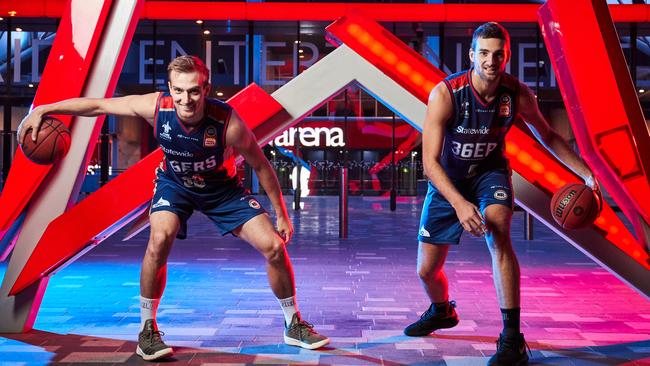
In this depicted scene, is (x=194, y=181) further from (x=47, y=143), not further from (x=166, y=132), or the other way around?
(x=47, y=143)

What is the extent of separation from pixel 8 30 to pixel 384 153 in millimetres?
13882

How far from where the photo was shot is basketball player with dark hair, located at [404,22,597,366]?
346cm

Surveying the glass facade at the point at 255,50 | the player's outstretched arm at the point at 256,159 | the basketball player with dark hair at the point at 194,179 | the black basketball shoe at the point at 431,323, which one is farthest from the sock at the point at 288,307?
the glass facade at the point at 255,50

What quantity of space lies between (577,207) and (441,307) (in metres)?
1.03

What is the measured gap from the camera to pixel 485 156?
12.2 feet

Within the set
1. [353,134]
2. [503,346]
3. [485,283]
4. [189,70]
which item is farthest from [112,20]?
[353,134]

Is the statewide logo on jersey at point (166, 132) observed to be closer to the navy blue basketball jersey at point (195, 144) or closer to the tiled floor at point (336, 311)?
the navy blue basketball jersey at point (195, 144)

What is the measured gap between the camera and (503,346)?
3434mm

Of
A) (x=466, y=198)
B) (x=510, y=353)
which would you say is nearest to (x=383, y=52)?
(x=466, y=198)

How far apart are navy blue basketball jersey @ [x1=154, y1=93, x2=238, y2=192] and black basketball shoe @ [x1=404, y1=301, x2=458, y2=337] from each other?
56.6 inches

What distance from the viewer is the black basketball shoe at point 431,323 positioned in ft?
13.5

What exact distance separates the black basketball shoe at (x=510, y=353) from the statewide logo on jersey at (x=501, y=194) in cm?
68

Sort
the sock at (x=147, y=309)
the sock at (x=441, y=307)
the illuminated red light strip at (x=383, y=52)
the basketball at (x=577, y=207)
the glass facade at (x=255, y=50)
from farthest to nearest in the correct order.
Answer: the glass facade at (x=255, y=50) < the illuminated red light strip at (x=383, y=52) < the sock at (x=441, y=307) < the sock at (x=147, y=309) < the basketball at (x=577, y=207)

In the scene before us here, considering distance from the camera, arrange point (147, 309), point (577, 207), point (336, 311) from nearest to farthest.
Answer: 1. point (577, 207)
2. point (147, 309)
3. point (336, 311)
